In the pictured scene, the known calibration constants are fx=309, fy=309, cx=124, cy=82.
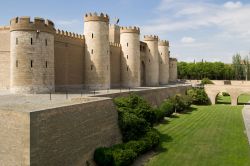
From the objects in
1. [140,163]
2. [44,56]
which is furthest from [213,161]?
[44,56]

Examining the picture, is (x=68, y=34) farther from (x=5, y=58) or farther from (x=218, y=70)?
(x=218, y=70)

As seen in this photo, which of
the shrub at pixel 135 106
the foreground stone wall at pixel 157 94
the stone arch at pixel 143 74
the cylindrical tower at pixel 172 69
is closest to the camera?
the shrub at pixel 135 106

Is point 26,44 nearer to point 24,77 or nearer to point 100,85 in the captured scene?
point 24,77

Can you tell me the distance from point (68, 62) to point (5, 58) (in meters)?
6.04

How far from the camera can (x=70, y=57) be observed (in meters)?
31.1

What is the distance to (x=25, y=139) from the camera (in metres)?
14.1

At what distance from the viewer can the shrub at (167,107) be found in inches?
1404

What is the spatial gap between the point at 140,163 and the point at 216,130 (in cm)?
1252

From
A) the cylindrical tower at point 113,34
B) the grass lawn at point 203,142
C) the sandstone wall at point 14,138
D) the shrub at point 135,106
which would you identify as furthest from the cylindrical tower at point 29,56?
the cylindrical tower at point 113,34

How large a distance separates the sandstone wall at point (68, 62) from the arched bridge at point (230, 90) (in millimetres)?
28028

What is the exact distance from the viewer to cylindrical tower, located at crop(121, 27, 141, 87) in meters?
40.0

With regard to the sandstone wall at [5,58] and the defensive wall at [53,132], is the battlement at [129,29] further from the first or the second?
the defensive wall at [53,132]

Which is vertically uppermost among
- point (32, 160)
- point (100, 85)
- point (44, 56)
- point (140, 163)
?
point (44, 56)

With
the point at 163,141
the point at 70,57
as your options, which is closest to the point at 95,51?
the point at 70,57
